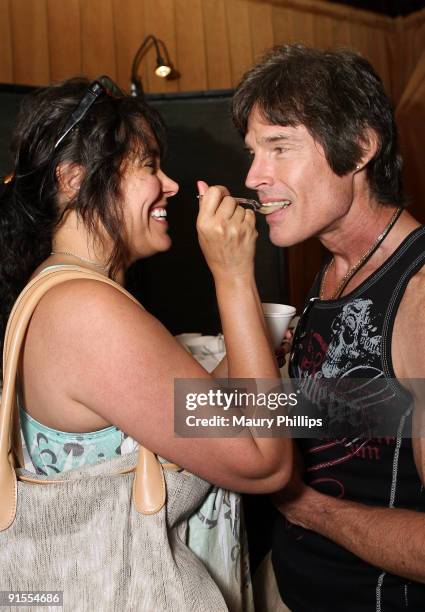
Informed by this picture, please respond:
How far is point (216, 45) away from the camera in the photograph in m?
3.89

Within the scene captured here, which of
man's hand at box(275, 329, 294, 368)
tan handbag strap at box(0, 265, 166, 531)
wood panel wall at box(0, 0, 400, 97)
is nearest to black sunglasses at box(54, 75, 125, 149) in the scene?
tan handbag strap at box(0, 265, 166, 531)

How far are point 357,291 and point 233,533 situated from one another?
20.0 inches

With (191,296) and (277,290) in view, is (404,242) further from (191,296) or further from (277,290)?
(191,296)

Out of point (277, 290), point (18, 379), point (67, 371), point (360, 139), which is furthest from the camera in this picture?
point (277, 290)

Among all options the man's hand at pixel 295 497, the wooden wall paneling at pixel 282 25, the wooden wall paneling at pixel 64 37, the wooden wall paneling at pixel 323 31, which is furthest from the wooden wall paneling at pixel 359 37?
the man's hand at pixel 295 497

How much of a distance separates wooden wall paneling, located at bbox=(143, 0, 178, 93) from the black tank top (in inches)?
115

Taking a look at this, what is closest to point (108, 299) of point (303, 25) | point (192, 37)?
point (192, 37)

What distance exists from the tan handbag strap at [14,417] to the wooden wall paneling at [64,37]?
281 centimetres

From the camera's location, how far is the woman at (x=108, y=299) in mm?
866

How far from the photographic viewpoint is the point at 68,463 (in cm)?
97

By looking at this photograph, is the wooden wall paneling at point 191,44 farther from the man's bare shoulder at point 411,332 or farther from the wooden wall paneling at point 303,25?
the man's bare shoulder at point 411,332

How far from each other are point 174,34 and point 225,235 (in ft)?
10.4

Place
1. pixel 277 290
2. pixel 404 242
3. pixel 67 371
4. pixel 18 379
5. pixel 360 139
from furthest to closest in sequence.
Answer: pixel 277 290 → pixel 360 139 → pixel 404 242 → pixel 18 379 → pixel 67 371

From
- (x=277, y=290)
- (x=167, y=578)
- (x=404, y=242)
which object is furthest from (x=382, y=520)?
(x=277, y=290)
